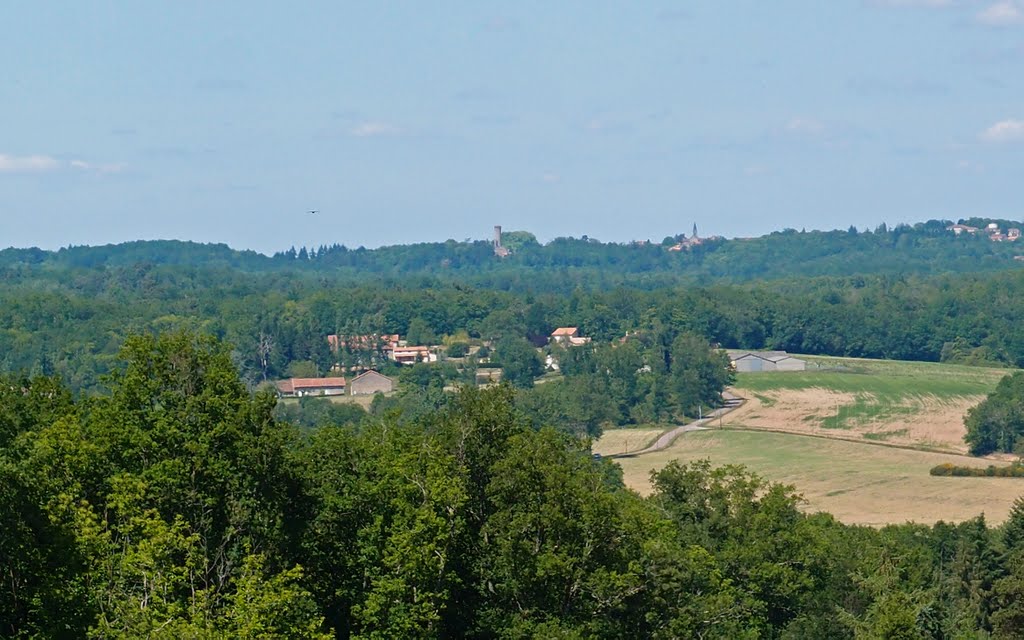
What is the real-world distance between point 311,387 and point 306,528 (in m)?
121

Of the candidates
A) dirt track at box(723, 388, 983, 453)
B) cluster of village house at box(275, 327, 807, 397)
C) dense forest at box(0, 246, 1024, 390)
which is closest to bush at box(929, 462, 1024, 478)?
dirt track at box(723, 388, 983, 453)

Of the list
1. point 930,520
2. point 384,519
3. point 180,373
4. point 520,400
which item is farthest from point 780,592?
point 520,400

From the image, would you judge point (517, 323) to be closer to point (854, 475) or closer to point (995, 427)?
point (995, 427)

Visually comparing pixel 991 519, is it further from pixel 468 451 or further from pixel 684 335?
pixel 684 335

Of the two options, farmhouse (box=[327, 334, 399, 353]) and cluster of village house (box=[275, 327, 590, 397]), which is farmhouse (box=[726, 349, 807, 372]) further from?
farmhouse (box=[327, 334, 399, 353])

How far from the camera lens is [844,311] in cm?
18800

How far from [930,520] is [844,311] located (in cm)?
11372

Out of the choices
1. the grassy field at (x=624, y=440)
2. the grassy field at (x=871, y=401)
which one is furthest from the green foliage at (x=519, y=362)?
the grassy field at (x=624, y=440)

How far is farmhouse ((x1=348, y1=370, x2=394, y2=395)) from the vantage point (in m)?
148

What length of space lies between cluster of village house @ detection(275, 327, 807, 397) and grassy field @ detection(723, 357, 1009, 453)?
192 inches

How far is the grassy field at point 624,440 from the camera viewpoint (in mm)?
113875

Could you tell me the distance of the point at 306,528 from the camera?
102ft

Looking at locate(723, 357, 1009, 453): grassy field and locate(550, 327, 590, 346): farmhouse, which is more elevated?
locate(550, 327, 590, 346): farmhouse

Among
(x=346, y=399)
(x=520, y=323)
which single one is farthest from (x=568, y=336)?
(x=346, y=399)
